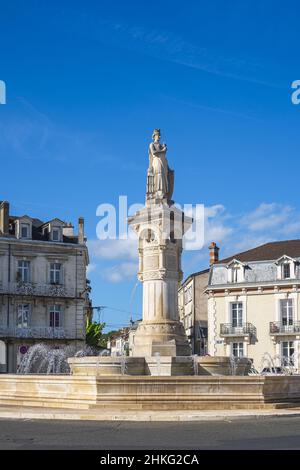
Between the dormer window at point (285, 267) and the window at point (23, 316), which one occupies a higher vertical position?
the dormer window at point (285, 267)

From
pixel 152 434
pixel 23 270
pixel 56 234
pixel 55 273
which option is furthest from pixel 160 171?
pixel 56 234

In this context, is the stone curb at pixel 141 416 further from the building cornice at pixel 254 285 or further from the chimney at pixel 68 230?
the chimney at pixel 68 230

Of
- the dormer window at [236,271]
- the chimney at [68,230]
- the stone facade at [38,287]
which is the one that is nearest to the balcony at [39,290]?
the stone facade at [38,287]

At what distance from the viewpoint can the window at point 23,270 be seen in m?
59.8

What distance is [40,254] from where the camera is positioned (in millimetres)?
60625

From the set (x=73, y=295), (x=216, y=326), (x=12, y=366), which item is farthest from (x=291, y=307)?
(x=12, y=366)

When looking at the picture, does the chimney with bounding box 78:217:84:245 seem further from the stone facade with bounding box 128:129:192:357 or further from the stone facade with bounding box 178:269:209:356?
the stone facade with bounding box 128:129:192:357

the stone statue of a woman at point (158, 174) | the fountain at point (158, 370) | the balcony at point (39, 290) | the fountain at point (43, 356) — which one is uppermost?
the stone statue of a woman at point (158, 174)

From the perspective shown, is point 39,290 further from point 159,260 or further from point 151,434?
point 151,434

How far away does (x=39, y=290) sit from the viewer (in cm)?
5978

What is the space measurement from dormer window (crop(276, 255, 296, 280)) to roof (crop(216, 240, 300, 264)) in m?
1.19

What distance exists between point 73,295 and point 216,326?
39.2 feet

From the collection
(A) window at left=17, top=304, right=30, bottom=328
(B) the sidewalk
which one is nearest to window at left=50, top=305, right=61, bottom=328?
(A) window at left=17, top=304, right=30, bottom=328
